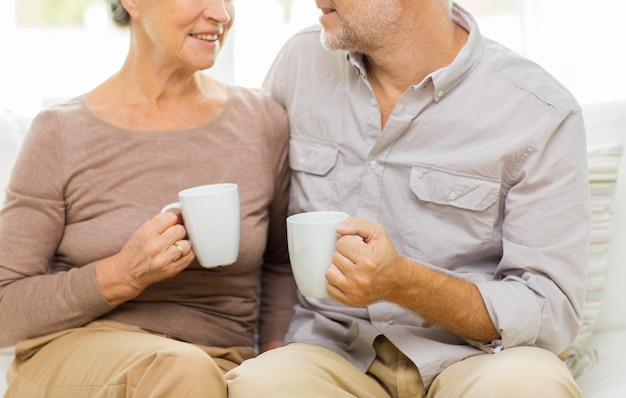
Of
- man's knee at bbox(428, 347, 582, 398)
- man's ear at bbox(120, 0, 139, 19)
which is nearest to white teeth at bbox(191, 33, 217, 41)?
man's ear at bbox(120, 0, 139, 19)

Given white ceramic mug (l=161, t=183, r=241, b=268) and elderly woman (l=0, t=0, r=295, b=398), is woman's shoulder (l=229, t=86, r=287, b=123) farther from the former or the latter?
white ceramic mug (l=161, t=183, r=241, b=268)

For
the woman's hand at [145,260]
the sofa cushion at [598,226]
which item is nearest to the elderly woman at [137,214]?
the woman's hand at [145,260]

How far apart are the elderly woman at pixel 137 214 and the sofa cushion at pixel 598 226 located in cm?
65

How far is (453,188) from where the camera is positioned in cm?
159

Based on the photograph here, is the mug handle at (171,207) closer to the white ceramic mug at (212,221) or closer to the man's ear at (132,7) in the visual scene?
the white ceramic mug at (212,221)

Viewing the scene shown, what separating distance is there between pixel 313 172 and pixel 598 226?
63 cm

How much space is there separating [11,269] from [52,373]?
216 millimetres

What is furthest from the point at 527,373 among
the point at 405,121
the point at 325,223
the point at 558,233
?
the point at 405,121

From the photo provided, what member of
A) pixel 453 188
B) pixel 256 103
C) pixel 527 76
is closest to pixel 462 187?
pixel 453 188

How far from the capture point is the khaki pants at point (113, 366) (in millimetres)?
1288

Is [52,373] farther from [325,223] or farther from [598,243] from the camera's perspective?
[598,243]

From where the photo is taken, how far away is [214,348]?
1601 millimetres

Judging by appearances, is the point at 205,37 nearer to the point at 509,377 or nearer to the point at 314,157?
the point at 314,157

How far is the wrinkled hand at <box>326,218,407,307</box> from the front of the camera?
1.31m
